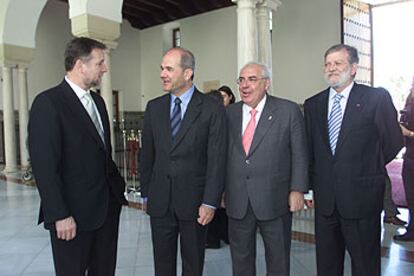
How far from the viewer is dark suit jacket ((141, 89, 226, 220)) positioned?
2160mm

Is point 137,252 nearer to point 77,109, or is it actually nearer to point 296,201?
point 296,201

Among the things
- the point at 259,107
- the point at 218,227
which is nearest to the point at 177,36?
the point at 218,227

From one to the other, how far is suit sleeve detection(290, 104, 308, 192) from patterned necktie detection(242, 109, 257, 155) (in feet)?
0.69

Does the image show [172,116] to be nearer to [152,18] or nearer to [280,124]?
[280,124]

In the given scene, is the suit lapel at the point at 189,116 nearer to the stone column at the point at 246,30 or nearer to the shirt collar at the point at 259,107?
the shirt collar at the point at 259,107

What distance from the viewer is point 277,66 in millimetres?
11898

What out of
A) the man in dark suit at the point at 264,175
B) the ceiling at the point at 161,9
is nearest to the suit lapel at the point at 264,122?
the man in dark suit at the point at 264,175

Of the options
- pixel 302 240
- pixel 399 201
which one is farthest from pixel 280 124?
pixel 399 201

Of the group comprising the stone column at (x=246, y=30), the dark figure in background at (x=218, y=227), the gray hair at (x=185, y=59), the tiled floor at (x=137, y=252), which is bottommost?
the tiled floor at (x=137, y=252)

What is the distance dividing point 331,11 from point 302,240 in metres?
8.45

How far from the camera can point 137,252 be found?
3652 millimetres

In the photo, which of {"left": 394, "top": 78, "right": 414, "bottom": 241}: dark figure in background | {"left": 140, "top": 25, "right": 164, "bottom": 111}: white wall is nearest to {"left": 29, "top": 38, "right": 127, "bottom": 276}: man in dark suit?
{"left": 394, "top": 78, "right": 414, "bottom": 241}: dark figure in background

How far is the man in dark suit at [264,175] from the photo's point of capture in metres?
2.21

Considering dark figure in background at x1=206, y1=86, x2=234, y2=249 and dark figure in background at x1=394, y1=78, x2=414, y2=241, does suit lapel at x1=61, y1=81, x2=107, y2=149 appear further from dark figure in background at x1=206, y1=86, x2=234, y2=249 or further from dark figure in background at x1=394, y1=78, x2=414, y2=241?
dark figure in background at x1=394, y1=78, x2=414, y2=241
